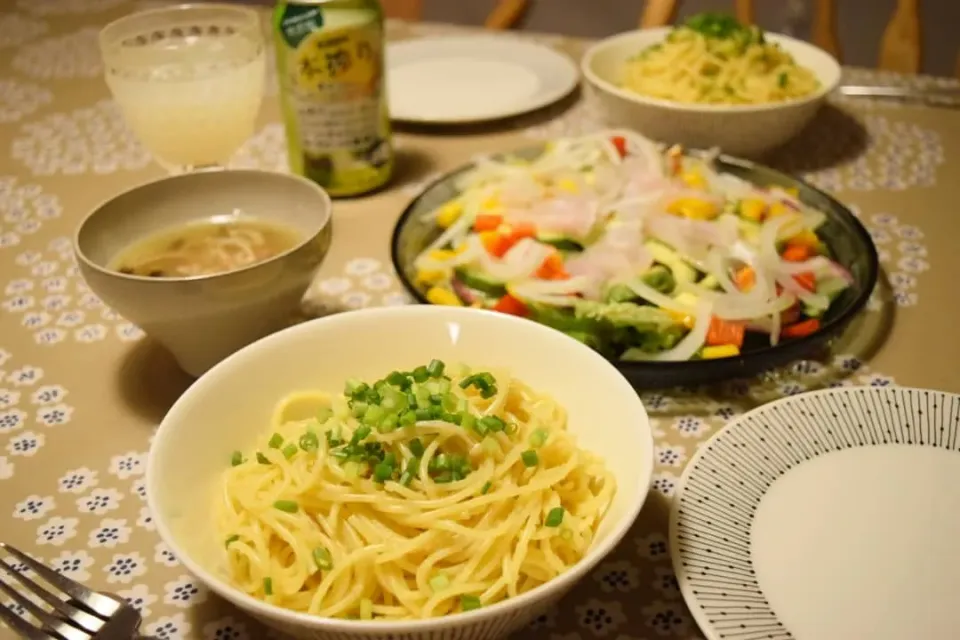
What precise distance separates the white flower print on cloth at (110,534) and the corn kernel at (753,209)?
0.91 m

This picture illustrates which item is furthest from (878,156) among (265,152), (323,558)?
(323,558)

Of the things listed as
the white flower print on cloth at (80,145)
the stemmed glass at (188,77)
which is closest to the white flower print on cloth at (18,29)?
the white flower print on cloth at (80,145)

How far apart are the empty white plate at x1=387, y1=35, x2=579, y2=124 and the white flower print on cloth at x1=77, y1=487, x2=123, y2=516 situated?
1028 millimetres

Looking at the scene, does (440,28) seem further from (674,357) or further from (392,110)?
(674,357)

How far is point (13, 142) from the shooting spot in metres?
1.80

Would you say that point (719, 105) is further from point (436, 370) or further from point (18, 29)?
point (18, 29)

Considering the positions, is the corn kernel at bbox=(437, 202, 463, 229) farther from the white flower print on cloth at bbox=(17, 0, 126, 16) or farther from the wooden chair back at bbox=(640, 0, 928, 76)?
the white flower print on cloth at bbox=(17, 0, 126, 16)

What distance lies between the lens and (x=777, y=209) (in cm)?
131

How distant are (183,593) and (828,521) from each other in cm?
59

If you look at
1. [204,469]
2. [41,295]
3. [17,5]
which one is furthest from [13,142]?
[204,469]

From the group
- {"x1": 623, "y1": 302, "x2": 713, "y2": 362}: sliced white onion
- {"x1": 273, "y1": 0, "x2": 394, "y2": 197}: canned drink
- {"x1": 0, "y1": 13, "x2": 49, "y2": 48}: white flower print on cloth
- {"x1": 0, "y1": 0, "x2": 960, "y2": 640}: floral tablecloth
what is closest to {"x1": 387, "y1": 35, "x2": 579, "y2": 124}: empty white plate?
{"x1": 0, "y1": 0, "x2": 960, "y2": 640}: floral tablecloth

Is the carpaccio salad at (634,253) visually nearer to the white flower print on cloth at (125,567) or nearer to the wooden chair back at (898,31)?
the white flower print on cloth at (125,567)

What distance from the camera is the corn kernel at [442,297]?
44.6 inches

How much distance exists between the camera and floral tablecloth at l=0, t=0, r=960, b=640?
0.84 metres
